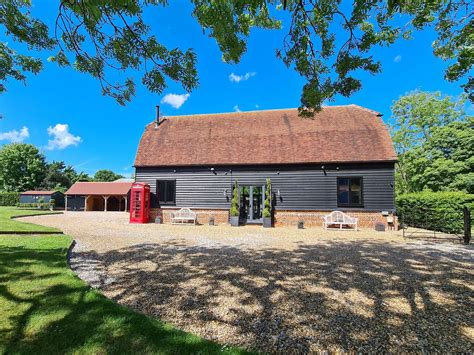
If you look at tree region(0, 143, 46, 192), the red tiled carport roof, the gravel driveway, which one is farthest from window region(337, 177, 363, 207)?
tree region(0, 143, 46, 192)

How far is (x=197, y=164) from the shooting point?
15.5 metres

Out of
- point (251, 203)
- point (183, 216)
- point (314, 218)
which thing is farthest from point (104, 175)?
point (314, 218)

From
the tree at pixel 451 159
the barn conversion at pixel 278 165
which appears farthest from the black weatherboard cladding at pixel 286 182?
the tree at pixel 451 159

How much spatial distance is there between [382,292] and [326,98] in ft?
11.5

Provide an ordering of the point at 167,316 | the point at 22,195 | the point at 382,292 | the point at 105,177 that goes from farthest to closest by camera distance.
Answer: the point at 105,177, the point at 22,195, the point at 382,292, the point at 167,316

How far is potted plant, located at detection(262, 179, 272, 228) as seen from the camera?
45.9 feet

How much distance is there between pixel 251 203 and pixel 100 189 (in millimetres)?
25541

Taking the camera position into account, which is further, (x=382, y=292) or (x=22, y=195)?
(x=22, y=195)

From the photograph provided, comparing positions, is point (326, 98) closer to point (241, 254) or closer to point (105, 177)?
point (241, 254)

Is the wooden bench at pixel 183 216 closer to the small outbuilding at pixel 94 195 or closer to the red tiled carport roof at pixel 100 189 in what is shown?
the small outbuilding at pixel 94 195

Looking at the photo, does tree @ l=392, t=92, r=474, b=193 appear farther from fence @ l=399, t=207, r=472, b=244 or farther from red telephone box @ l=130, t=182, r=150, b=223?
red telephone box @ l=130, t=182, r=150, b=223

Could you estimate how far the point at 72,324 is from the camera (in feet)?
9.93

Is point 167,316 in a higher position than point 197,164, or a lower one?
lower

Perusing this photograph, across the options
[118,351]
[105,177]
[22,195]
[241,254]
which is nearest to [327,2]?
[118,351]
